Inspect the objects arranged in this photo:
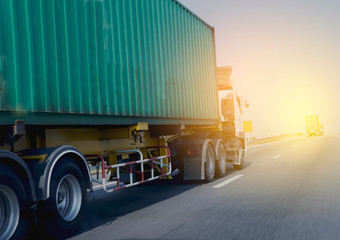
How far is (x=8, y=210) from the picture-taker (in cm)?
458

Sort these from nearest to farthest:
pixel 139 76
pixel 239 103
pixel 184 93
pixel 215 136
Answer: pixel 139 76
pixel 184 93
pixel 215 136
pixel 239 103

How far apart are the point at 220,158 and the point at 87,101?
6.63 metres

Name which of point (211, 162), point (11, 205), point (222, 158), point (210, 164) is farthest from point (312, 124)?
point (11, 205)

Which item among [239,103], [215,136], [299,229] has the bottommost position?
[299,229]

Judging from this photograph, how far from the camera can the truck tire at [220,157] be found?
39.4ft

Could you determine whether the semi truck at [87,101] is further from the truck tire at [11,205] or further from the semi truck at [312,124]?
the semi truck at [312,124]

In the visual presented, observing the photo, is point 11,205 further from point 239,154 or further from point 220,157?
point 239,154

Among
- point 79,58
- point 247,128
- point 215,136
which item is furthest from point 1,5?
point 247,128

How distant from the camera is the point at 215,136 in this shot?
13.3 meters

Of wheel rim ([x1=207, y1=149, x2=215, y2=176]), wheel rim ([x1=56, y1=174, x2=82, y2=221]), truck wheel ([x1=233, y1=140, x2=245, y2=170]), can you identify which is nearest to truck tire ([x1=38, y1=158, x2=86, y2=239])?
wheel rim ([x1=56, y1=174, x2=82, y2=221])

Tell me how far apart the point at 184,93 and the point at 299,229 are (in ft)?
18.6

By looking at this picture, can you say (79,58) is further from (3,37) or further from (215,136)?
(215,136)

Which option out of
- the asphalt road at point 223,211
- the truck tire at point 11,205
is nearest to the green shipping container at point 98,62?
the truck tire at point 11,205

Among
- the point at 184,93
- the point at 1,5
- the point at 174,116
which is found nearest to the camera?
the point at 1,5
